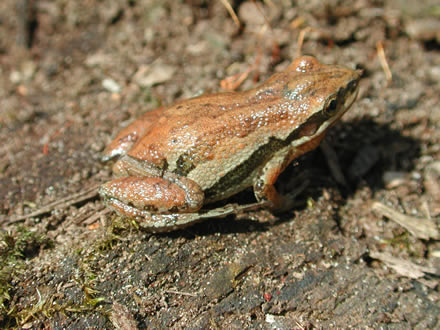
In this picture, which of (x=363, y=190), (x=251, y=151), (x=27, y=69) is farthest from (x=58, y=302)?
(x=27, y=69)

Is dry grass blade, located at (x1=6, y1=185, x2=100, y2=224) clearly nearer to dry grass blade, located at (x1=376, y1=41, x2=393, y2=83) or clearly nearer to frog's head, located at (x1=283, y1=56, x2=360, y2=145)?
frog's head, located at (x1=283, y1=56, x2=360, y2=145)

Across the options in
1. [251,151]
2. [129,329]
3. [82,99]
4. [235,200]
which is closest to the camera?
[129,329]

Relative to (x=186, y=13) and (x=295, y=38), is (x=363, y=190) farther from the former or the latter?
(x=186, y=13)

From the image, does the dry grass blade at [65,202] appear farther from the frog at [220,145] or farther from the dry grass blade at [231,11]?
the dry grass blade at [231,11]

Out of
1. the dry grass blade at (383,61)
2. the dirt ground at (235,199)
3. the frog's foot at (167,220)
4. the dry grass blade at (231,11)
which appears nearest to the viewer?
the dirt ground at (235,199)

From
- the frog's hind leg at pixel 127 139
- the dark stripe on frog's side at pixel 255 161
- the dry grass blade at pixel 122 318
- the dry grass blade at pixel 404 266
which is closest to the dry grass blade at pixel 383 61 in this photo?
the dark stripe on frog's side at pixel 255 161

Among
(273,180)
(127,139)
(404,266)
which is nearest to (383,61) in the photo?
(273,180)

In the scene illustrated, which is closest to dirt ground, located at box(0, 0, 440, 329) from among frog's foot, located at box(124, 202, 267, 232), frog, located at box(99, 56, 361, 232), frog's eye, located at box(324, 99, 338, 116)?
frog's foot, located at box(124, 202, 267, 232)
